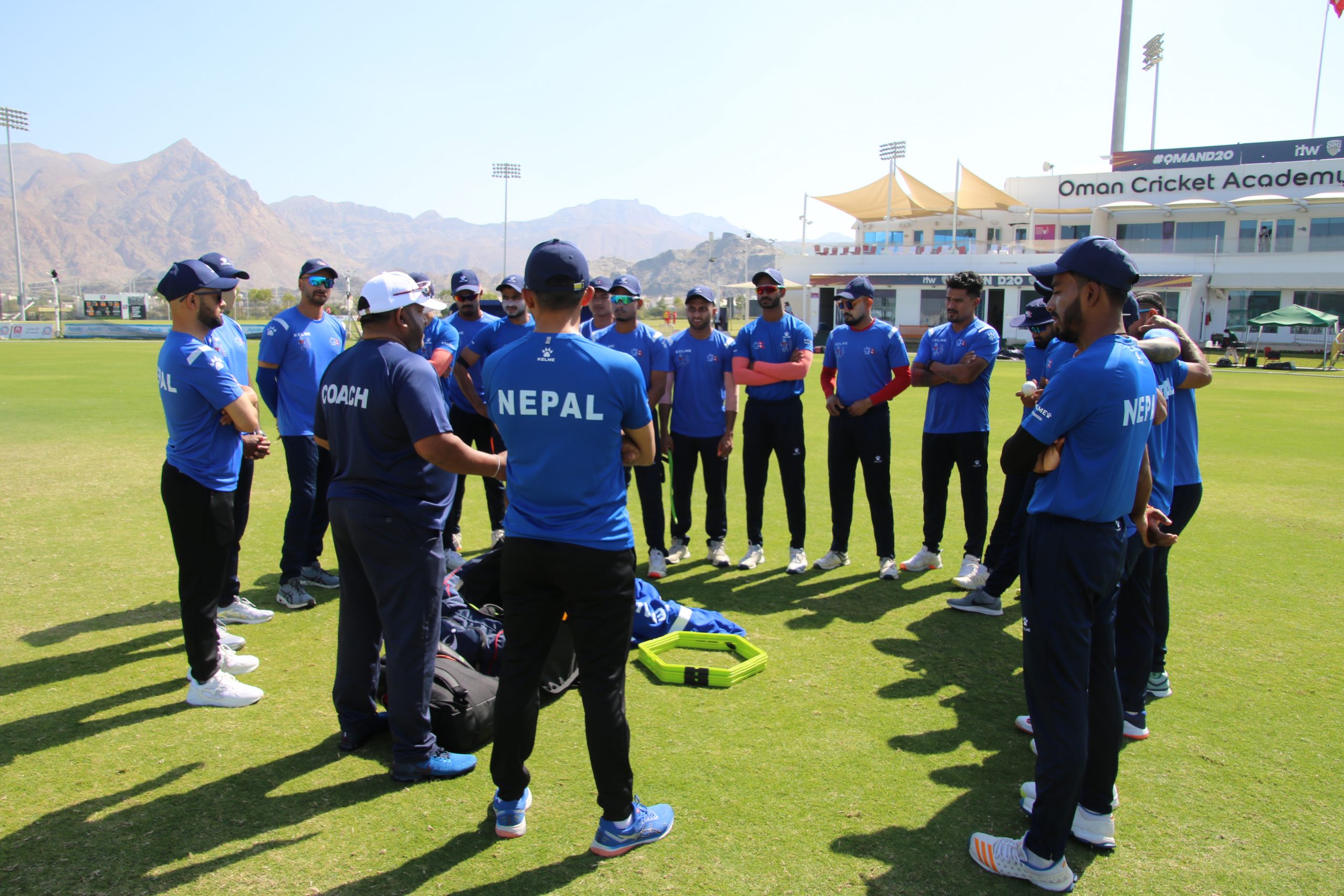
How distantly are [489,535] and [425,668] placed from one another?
445 cm

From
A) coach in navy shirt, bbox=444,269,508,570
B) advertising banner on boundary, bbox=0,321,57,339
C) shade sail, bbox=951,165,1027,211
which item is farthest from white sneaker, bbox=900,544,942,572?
shade sail, bbox=951,165,1027,211

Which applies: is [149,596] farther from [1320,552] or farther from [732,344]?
[1320,552]

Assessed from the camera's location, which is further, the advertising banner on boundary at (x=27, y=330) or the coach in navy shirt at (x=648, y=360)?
the advertising banner on boundary at (x=27, y=330)

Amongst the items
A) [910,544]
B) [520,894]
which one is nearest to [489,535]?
[910,544]

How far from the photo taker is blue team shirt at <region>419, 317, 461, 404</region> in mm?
7160

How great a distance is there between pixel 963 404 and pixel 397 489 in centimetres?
471

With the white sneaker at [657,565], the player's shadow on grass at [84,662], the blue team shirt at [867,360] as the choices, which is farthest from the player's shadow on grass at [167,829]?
the blue team shirt at [867,360]

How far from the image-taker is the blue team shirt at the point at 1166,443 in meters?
4.03

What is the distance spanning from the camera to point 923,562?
7.07 m

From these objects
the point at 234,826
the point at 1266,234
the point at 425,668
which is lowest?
the point at 234,826

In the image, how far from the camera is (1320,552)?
7.50 meters

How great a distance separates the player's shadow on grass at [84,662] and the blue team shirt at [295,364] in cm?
166

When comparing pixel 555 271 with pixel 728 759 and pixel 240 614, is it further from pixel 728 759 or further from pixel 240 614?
pixel 240 614

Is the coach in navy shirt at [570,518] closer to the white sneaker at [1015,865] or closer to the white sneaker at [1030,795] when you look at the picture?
the white sneaker at [1015,865]
